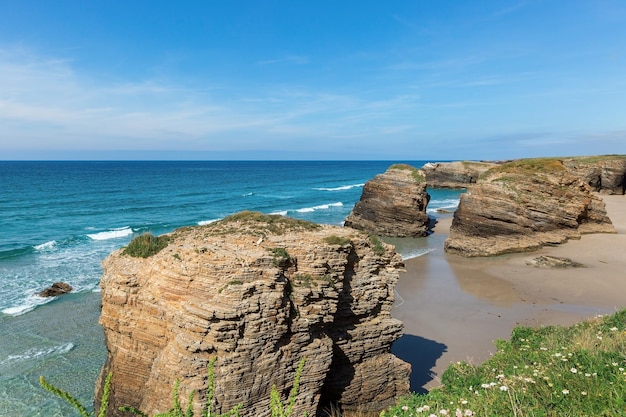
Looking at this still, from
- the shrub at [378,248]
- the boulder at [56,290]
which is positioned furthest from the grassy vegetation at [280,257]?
the boulder at [56,290]

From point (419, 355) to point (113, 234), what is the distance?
33783 mm

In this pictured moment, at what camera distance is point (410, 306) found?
21.8m

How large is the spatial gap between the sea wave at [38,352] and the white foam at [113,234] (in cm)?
2317

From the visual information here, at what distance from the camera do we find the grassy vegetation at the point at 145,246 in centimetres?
1233

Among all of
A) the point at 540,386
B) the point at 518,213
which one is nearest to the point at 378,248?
the point at 540,386

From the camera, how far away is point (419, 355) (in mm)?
16531

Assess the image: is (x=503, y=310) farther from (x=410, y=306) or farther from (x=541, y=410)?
(x=541, y=410)

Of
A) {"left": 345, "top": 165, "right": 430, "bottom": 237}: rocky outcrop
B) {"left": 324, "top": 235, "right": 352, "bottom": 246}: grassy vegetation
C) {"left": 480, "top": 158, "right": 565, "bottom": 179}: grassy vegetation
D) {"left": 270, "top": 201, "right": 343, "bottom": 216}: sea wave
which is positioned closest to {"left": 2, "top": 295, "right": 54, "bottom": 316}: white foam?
{"left": 324, "top": 235, "right": 352, "bottom": 246}: grassy vegetation

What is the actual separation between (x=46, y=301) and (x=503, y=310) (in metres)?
24.0

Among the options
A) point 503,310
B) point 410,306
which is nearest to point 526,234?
point 503,310

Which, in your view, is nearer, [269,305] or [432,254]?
[269,305]

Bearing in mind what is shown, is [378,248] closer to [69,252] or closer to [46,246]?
[69,252]

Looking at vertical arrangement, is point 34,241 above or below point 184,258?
below

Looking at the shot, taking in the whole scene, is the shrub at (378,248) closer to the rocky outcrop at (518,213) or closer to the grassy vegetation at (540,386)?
the grassy vegetation at (540,386)
